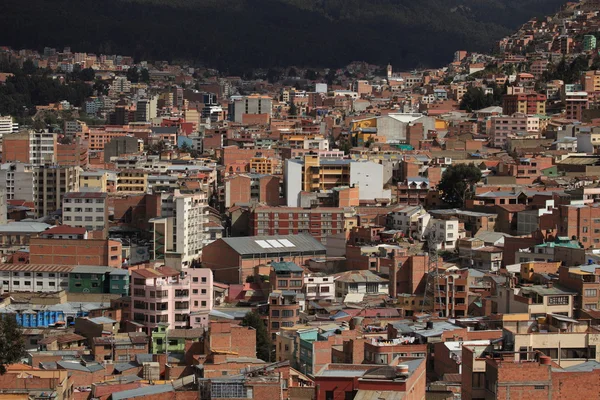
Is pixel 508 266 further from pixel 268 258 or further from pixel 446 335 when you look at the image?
pixel 446 335

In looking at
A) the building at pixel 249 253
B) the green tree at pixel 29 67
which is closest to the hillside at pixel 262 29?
the green tree at pixel 29 67

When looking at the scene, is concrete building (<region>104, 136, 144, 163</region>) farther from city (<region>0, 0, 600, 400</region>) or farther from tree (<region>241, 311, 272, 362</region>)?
tree (<region>241, 311, 272, 362</region>)

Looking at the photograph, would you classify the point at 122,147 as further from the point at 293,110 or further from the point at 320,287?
the point at 320,287

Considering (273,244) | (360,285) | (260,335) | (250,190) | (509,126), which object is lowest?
(260,335)

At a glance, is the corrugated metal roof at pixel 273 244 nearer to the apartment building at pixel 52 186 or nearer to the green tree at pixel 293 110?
the apartment building at pixel 52 186

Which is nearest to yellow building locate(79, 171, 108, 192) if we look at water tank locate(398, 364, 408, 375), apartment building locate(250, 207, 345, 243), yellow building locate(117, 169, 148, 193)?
yellow building locate(117, 169, 148, 193)

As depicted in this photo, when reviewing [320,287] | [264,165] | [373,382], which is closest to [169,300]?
[320,287]

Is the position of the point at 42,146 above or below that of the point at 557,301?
above
